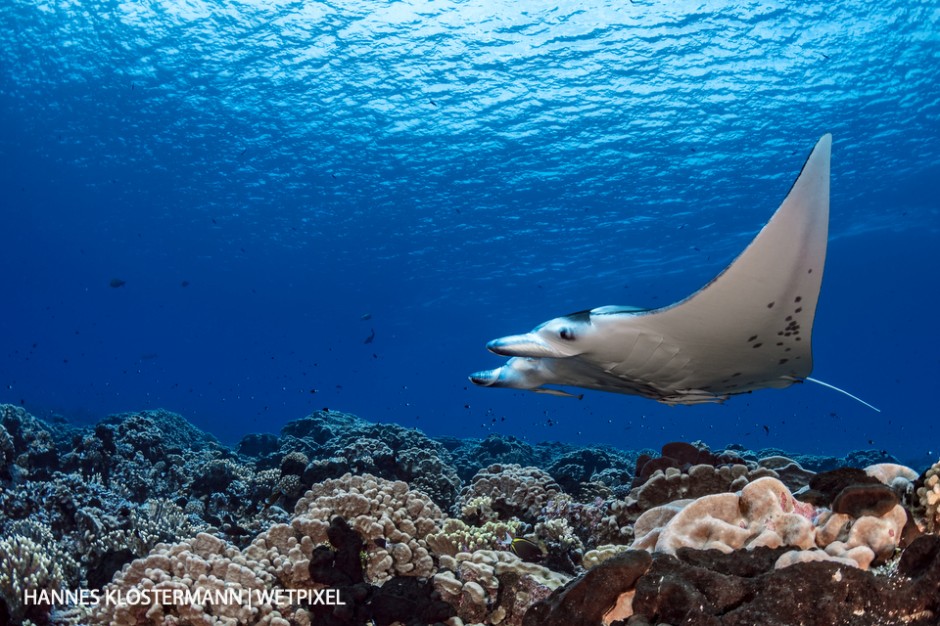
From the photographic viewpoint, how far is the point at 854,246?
124 feet

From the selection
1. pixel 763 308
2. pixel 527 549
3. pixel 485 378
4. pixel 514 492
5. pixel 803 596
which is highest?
pixel 763 308

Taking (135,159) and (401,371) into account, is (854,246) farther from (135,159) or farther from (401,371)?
(401,371)

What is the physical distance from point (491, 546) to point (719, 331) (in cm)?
265

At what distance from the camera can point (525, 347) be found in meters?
4.20

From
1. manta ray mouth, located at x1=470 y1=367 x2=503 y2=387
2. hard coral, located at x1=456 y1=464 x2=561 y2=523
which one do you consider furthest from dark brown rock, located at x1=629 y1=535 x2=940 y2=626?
hard coral, located at x1=456 y1=464 x2=561 y2=523

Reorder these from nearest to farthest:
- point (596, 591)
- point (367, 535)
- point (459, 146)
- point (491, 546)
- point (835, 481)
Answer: point (596, 591) < point (835, 481) < point (367, 535) < point (491, 546) < point (459, 146)

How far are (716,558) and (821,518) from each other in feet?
2.49

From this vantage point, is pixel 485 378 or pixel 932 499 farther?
pixel 485 378

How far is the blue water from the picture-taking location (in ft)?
66.2

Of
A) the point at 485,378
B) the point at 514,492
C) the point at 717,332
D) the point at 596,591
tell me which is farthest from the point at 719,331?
the point at 514,492

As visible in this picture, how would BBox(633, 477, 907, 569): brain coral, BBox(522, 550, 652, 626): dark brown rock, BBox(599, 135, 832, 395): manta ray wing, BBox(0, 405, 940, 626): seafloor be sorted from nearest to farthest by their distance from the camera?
BBox(0, 405, 940, 626): seafloor < BBox(522, 550, 652, 626): dark brown rock < BBox(633, 477, 907, 569): brain coral < BBox(599, 135, 832, 395): manta ray wing

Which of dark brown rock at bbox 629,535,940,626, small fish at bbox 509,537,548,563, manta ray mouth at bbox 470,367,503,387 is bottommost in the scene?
dark brown rock at bbox 629,535,940,626

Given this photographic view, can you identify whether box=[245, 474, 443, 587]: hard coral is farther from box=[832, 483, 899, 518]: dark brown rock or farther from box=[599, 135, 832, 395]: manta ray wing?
box=[832, 483, 899, 518]: dark brown rock

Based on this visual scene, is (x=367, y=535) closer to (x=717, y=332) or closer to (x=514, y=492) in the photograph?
(x=514, y=492)
